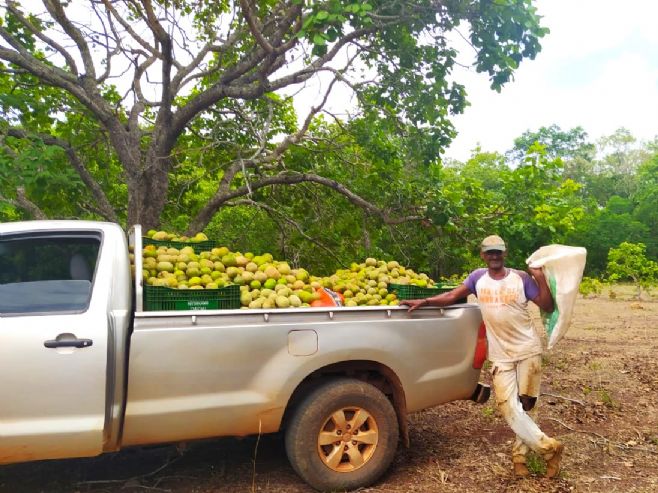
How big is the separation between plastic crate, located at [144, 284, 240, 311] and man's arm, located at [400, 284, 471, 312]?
1.27 metres

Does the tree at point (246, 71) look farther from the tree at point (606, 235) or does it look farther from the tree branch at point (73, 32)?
the tree at point (606, 235)

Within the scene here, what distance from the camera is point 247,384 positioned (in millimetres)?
3988

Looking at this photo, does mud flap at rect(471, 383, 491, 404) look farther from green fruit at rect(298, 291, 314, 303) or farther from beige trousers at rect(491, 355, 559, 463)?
green fruit at rect(298, 291, 314, 303)

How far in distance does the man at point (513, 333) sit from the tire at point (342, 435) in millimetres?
758

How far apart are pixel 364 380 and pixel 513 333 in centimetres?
118

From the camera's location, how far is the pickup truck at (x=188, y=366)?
3.52m

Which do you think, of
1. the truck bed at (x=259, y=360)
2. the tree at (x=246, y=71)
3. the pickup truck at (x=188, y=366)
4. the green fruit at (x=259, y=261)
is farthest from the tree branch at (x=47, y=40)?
the truck bed at (x=259, y=360)

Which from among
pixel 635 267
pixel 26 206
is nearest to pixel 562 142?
pixel 635 267

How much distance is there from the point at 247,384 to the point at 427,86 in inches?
235

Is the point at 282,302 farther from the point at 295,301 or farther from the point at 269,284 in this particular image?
the point at 269,284

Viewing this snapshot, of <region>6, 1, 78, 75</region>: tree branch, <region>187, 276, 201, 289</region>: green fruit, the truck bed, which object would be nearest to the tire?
the truck bed

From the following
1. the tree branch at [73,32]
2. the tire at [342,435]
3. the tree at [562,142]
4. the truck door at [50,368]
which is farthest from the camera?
the tree at [562,142]

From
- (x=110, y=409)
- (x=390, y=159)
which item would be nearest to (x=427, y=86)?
(x=390, y=159)

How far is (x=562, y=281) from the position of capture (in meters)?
4.51
